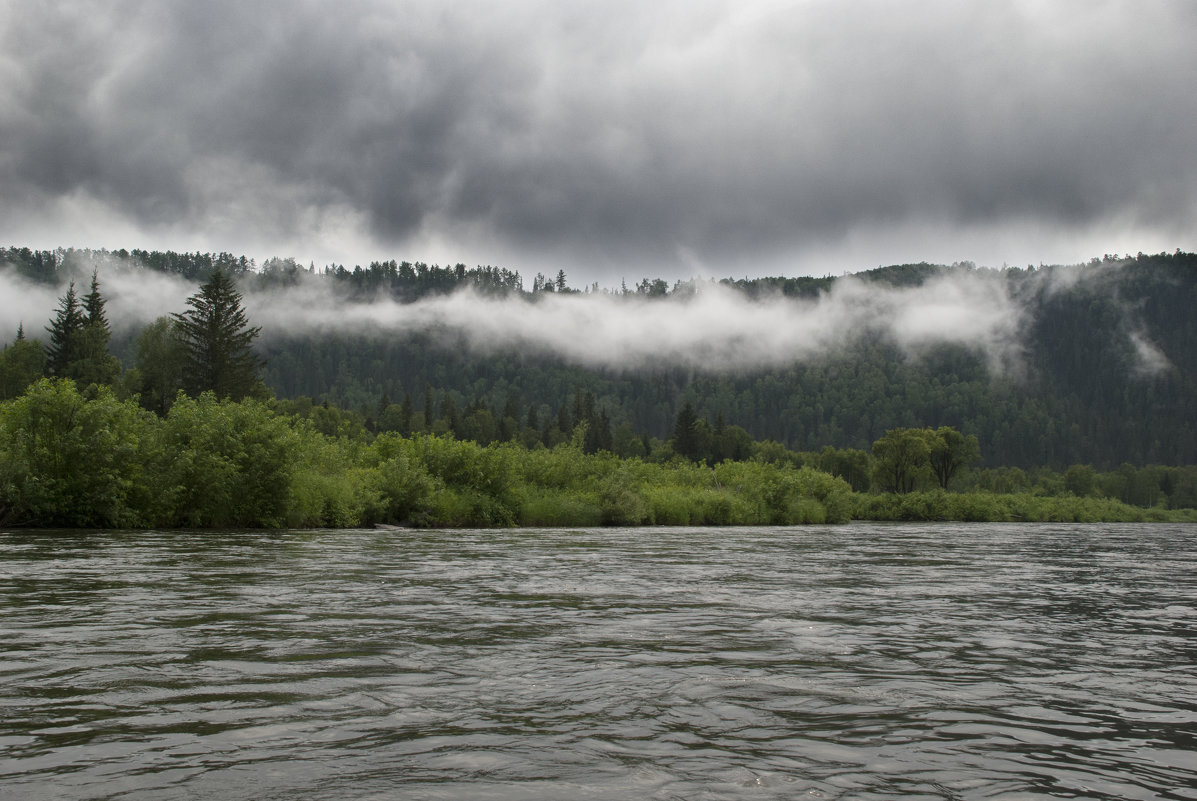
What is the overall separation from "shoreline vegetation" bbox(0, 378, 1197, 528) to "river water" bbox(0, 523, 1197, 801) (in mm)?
18714

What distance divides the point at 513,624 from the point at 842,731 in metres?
7.22

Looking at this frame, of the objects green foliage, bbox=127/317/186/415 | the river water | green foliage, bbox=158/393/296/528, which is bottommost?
the river water

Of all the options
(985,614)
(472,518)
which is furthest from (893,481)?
(985,614)

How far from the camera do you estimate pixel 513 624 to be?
14414 millimetres

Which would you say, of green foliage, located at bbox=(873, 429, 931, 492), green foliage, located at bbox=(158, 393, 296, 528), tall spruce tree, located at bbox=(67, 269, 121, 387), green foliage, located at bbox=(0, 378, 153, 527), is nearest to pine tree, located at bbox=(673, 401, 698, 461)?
green foliage, located at bbox=(873, 429, 931, 492)

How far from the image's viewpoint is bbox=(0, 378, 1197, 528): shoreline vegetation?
123 feet

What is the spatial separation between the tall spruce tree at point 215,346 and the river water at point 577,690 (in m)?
85.9

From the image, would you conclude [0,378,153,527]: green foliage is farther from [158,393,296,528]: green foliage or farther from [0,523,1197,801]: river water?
[0,523,1197,801]: river water

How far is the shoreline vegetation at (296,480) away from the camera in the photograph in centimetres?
3762

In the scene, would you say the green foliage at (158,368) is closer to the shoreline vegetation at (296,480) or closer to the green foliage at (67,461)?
the shoreline vegetation at (296,480)

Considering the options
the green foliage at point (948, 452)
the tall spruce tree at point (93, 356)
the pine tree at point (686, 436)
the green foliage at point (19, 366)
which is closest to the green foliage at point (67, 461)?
the tall spruce tree at point (93, 356)

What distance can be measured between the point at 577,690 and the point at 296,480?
38909 millimetres

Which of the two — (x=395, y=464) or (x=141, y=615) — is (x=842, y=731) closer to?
(x=141, y=615)

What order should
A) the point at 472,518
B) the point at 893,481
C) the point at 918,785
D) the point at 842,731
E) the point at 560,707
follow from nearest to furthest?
1. the point at 918,785
2. the point at 842,731
3. the point at 560,707
4. the point at 472,518
5. the point at 893,481
